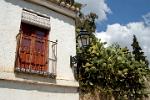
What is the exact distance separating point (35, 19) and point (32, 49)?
0.95 metres

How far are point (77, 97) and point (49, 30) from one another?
7.35 feet

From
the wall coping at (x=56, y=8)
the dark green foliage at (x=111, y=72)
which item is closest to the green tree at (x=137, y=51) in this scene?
the dark green foliage at (x=111, y=72)

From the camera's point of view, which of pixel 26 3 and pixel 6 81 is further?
pixel 26 3

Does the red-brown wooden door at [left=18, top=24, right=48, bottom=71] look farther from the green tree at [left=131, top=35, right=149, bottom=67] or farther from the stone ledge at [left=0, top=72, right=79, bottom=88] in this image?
the green tree at [left=131, top=35, right=149, bottom=67]

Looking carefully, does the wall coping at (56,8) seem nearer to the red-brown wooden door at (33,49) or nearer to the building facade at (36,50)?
the building facade at (36,50)

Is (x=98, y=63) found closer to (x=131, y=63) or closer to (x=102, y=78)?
(x=102, y=78)

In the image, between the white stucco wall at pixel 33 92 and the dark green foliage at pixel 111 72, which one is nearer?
the white stucco wall at pixel 33 92

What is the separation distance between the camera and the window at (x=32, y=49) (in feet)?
24.4

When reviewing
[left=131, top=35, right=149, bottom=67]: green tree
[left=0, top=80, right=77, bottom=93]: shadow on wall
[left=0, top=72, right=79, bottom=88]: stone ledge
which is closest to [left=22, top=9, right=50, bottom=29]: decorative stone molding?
[left=0, top=72, right=79, bottom=88]: stone ledge

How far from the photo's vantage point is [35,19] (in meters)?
8.09

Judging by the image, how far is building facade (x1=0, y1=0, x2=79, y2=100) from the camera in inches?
277

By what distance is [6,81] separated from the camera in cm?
681

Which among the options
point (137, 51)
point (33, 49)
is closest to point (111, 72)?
point (33, 49)

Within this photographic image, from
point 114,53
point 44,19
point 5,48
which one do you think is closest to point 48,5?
point 44,19
